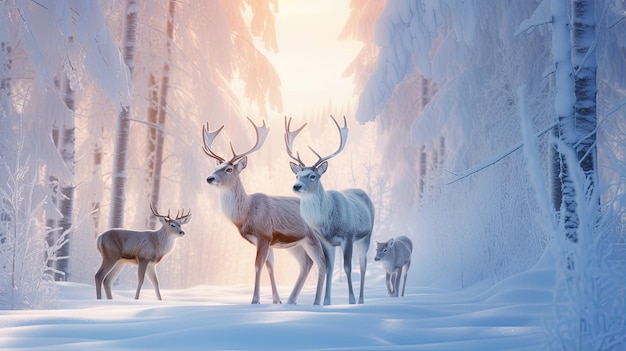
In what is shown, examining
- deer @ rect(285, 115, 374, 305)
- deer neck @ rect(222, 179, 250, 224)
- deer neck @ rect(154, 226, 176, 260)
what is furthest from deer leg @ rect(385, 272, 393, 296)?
deer neck @ rect(154, 226, 176, 260)

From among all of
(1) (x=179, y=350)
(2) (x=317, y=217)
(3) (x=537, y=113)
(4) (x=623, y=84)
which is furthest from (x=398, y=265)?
(1) (x=179, y=350)

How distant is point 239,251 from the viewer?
14.2 metres

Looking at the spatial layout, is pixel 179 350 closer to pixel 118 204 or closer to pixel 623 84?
pixel 118 204

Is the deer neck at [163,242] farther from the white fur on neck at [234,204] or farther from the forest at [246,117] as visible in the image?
the white fur on neck at [234,204]

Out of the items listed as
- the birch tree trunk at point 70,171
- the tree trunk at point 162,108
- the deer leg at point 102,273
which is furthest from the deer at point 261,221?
the tree trunk at point 162,108

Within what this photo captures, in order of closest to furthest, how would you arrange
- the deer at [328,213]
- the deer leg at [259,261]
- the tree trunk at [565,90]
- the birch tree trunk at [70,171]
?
the tree trunk at [565,90]
the deer at [328,213]
the deer leg at [259,261]
the birch tree trunk at [70,171]

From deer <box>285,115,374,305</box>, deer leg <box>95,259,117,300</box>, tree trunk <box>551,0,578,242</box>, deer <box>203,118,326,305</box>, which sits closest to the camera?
tree trunk <box>551,0,578,242</box>

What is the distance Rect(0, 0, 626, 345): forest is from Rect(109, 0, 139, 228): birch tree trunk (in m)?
0.03

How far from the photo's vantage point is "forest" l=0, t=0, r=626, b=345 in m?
7.27

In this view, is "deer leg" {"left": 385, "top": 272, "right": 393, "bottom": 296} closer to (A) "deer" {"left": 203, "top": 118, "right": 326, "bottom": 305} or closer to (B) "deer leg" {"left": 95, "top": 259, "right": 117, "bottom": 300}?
(A) "deer" {"left": 203, "top": 118, "right": 326, "bottom": 305}

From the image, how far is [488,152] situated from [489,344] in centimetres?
934

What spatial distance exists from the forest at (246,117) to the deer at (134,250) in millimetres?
447

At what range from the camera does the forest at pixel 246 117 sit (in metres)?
7.27

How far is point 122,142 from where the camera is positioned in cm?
1218
